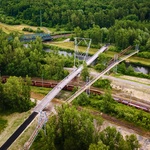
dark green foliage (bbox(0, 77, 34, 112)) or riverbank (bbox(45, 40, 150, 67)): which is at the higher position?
riverbank (bbox(45, 40, 150, 67))

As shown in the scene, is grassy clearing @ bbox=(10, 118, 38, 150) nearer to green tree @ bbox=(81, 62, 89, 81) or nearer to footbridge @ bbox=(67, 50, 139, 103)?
footbridge @ bbox=(67, 50, 139, 103)

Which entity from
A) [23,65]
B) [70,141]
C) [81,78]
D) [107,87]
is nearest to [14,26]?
[23,65]

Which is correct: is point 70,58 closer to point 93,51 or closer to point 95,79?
point 93,51

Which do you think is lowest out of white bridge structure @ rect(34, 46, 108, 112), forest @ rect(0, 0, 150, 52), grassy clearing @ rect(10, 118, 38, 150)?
grassy clearing @ rect(10, 118, 38, 150)

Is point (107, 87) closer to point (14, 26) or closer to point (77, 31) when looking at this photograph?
point (77, 31)

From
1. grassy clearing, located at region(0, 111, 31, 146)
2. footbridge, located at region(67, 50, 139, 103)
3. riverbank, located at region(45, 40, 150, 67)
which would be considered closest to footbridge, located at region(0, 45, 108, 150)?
grassy clearing, located at region(0, 111, 31, 146)

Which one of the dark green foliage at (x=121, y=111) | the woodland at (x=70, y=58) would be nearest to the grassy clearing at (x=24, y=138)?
the woodland at (x=70, y=58)

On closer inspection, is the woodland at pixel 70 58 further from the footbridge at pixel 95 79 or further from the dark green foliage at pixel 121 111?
the footbridge at pixel 95 79

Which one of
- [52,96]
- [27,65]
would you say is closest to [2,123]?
[52,96]
